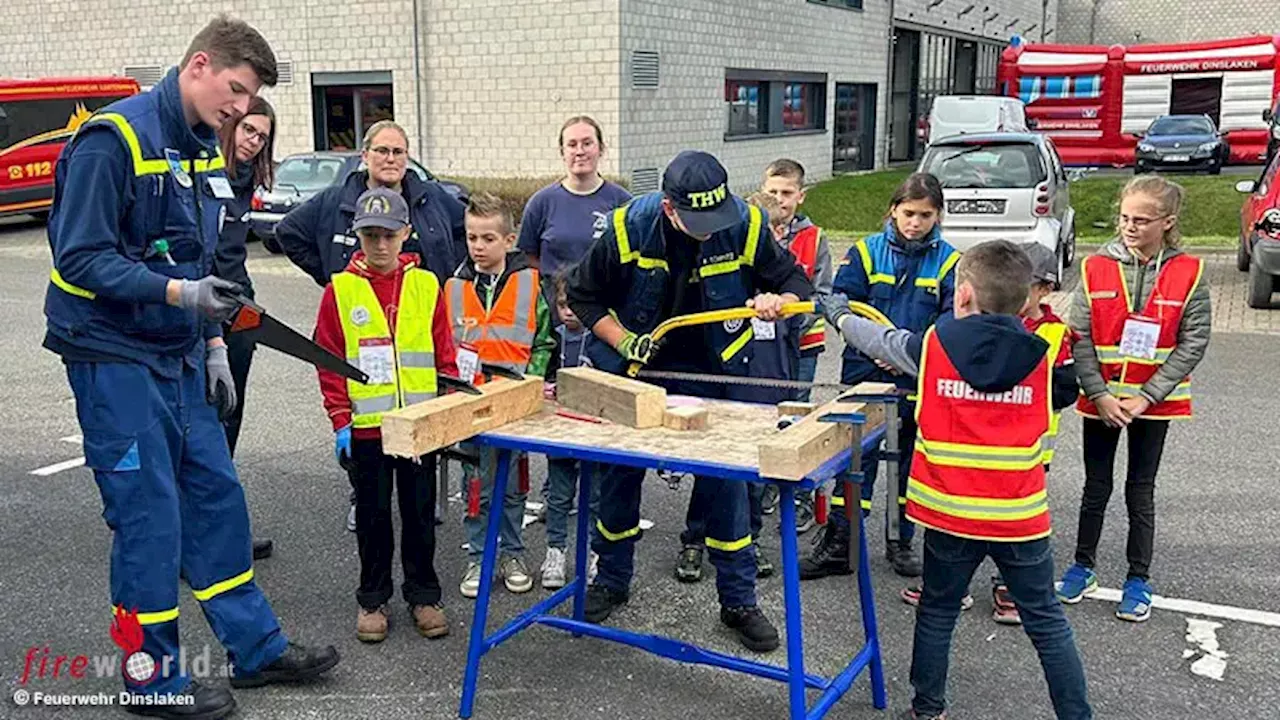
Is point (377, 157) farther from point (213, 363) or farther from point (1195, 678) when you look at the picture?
point (1195, 678)

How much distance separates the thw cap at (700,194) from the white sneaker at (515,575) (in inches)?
69.6

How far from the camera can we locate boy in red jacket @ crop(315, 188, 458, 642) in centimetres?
414

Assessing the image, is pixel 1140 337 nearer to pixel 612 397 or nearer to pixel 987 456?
pixel 987 456

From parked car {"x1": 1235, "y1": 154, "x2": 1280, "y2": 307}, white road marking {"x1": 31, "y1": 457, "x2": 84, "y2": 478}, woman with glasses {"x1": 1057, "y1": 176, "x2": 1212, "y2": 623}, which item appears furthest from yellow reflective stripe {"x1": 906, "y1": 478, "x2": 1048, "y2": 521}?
parked car {"x1": 1235, "y1": 154, "x2": 1280, "y2": 307}

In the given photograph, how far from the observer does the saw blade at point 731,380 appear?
145 inches

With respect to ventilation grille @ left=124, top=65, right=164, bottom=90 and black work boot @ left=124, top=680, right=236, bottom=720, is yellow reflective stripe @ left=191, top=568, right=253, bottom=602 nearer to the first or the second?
black work boot @ left=124, top=680, right=236, bottom=720

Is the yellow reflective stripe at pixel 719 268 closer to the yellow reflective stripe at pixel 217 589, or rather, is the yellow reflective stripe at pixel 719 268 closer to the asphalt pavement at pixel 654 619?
the asphalt pavement at pixel 654 619

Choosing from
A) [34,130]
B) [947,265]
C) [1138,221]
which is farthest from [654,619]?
[34,130]

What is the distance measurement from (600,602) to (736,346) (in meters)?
1.17

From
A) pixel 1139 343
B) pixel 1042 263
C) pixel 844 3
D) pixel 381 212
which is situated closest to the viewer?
pixel 1042 263

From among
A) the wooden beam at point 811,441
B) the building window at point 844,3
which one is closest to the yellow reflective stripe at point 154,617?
the wooden beam at point 811,441

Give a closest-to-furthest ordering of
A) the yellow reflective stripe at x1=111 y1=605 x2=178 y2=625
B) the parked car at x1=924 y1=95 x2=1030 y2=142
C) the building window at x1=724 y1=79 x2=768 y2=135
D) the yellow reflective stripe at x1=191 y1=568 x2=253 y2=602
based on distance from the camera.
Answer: the yellow reflective stripe at x1=111 y1=605 x2=178 y2=625, the yellow reflective stripe at x1=191 y1=568 x2=253 y2=602, the building window at x1=724 y1=79 x2=768 y2=135, the parked car at x1=924 y1=95 x2=1030 y2=142

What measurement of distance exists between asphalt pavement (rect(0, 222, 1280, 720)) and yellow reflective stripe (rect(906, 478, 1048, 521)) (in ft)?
2.66

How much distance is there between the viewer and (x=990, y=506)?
Answer: 11.0ft
